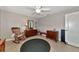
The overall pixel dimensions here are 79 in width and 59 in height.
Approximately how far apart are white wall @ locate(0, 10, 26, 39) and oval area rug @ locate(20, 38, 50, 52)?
20cm

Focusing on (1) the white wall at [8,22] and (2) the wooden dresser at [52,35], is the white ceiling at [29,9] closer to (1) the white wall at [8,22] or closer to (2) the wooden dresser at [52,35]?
(1) the white wall at [8,22]

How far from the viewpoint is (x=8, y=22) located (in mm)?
964

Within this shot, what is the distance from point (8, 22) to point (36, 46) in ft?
1.29

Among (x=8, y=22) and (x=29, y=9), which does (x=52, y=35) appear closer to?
(x=29, y=9)

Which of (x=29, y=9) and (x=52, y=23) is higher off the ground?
(x=29, y=9)

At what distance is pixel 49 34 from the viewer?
1.06 meters

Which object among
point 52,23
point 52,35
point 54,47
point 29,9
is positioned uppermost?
point 29,9

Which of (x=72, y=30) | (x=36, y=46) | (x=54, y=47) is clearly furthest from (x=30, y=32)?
(x=72, y=30)

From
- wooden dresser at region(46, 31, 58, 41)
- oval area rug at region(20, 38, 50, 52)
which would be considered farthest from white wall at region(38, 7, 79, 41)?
oval area rug at region(20, 38, 50, 52)

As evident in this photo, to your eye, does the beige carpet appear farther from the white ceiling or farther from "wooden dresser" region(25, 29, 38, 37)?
the white ceiling

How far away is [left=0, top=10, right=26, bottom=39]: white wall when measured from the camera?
926 millimetres

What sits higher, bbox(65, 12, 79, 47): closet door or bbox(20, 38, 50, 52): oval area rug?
bbox(65, 12, 79, 47): closet door
